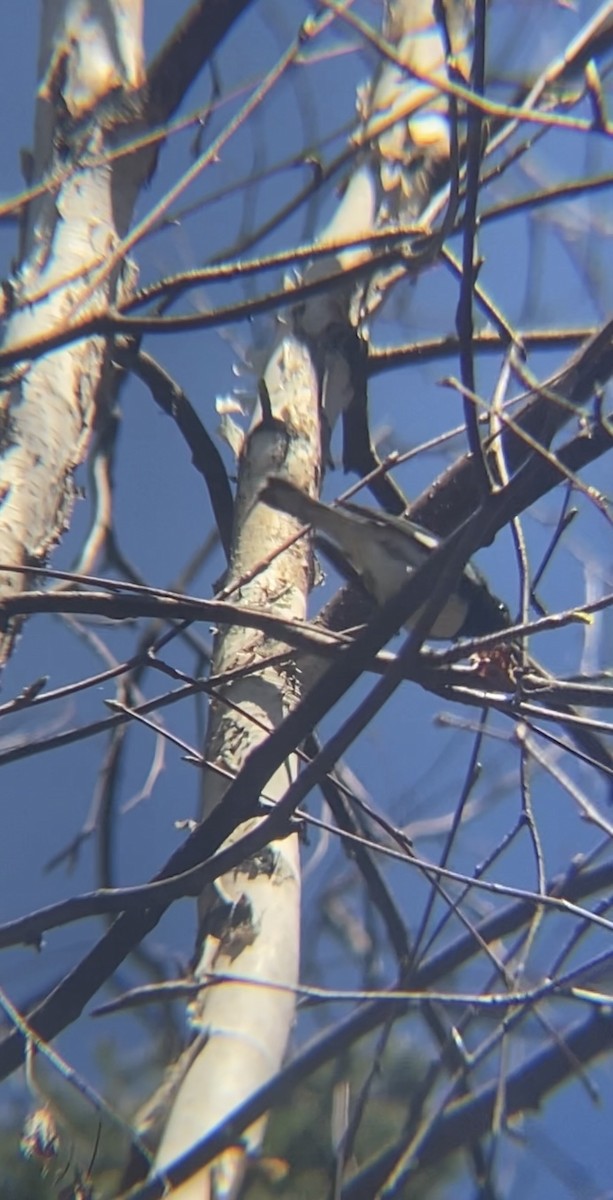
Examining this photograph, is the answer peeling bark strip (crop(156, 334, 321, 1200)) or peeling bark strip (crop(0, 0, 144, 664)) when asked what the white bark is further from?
peeling bark strip (crop(0, 0, 144, 664))

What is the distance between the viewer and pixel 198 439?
228cm

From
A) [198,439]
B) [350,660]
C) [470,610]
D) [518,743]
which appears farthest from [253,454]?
[350,660]

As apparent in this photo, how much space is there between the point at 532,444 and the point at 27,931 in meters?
0.76

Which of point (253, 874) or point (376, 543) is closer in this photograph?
point (253, 874)

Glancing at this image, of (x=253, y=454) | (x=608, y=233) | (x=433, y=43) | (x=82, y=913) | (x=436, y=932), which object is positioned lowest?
(x=82, y=913)

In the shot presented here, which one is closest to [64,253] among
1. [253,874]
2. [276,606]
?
[276,606]

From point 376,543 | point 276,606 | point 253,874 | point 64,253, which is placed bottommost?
point 253,874

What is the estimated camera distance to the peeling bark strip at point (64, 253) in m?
1.60

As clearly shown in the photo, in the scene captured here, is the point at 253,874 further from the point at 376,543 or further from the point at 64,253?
the point at 64,253

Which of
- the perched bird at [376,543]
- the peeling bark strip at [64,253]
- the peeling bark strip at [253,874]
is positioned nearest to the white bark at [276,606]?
the peeling bark strip at [253,874]

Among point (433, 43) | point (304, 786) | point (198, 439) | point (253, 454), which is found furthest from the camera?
point (433, 43)

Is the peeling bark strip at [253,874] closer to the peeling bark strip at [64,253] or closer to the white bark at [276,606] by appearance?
the white bark at [276,606]

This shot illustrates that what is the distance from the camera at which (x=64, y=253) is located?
1.86 meters

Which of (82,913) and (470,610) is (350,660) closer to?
(82,913)
